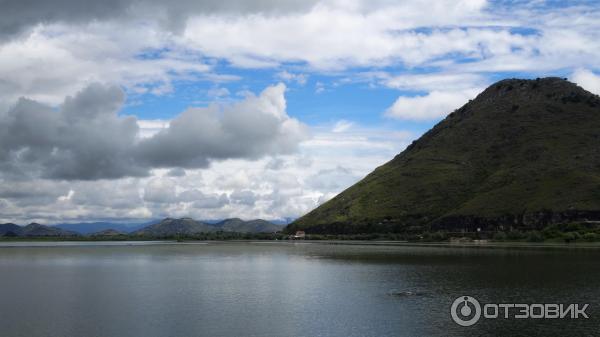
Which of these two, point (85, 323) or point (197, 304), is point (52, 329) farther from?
point (197, 304)

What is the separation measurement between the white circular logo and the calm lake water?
113 cm

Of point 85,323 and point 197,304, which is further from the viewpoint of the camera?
point 197,304

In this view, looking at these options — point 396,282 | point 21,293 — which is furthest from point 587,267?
point 21,293

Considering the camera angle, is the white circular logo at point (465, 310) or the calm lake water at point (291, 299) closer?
the calm lake water at point (291, 299)

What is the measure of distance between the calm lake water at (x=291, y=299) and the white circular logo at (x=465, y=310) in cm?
113

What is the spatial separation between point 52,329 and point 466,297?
177 ft

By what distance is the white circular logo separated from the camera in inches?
2485

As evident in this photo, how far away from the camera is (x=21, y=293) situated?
303 ft

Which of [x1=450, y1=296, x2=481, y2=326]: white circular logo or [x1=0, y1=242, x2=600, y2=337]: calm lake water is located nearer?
[x1=0, y1=242, x2=600, y2=337]: calm lake water

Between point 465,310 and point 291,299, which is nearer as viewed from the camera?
point 465,310

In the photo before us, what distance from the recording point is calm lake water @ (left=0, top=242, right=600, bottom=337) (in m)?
59.8

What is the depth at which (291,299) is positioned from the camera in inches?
3250

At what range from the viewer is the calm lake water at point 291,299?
59.8m

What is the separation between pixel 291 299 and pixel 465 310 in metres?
25.5
